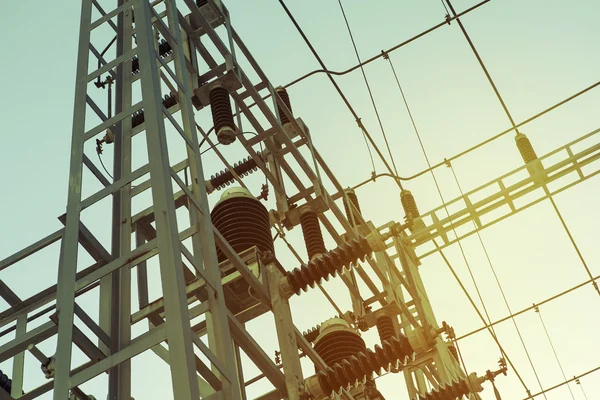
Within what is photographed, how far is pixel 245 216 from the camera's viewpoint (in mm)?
7930

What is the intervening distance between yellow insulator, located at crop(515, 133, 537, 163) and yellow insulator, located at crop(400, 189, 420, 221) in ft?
4.98

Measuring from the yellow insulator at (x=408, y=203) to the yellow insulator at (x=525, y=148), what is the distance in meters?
1.52

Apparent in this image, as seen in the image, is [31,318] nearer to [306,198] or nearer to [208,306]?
[208,306]

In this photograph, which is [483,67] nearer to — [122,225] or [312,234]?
[312,234]

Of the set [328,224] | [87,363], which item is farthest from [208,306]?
[328,224]

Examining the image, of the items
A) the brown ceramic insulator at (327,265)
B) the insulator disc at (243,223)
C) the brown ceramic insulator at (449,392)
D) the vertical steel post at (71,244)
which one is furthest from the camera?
the insulator disc at (243,223)

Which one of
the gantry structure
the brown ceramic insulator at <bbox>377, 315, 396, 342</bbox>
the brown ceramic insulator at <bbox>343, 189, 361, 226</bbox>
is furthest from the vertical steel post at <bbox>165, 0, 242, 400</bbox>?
the brown ceramic insulator at <bbox>343, 189, 361, 226</bbox>

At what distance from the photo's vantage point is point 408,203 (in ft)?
37.5

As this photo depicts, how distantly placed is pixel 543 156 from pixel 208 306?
603cm

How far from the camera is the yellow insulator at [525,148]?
1104 centimetres

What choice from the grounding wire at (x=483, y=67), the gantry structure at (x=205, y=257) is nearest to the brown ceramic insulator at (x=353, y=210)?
the gantry structure at (x=205, y=257)

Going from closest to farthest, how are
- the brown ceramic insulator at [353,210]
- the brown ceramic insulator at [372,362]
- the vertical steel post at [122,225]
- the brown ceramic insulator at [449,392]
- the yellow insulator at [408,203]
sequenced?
the vertical steel post at [122,225], the brown ceramic insulator at [372,362], the brown ceramic insulator at [449,392], the brown ceramic insulator at [353,210], the yellow insulator at [408,203]

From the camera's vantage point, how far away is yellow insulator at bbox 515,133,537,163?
11039 mm

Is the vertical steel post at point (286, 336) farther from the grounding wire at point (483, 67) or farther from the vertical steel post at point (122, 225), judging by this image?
the grounding wire at point (483, 67)
